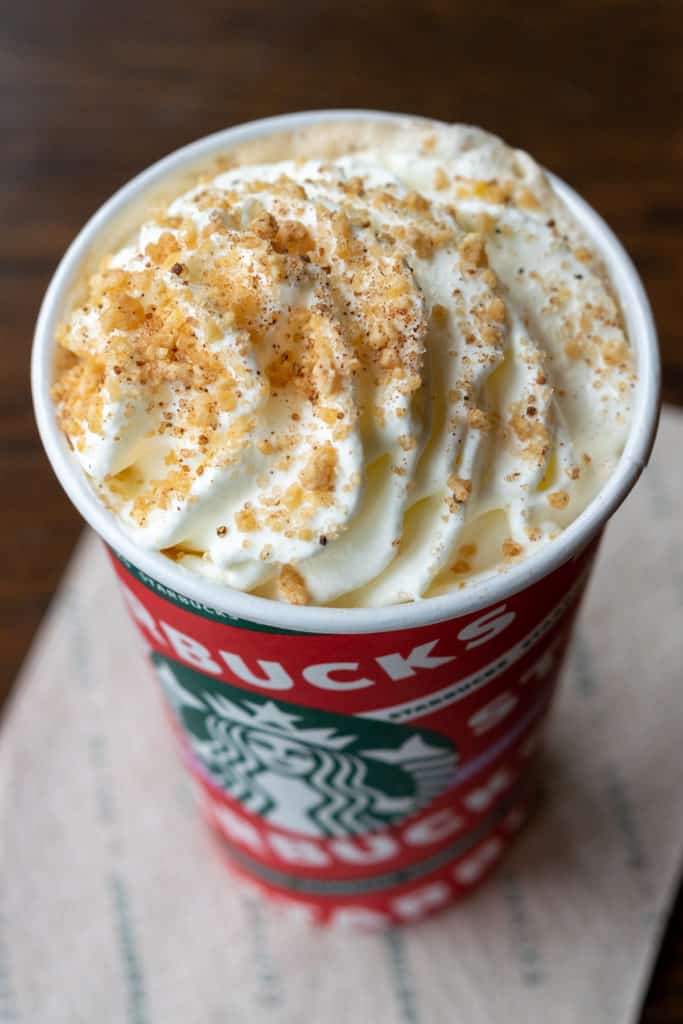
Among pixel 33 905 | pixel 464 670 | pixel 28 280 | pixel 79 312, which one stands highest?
pixel 79 312

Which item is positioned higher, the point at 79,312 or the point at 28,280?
the point at 79,312

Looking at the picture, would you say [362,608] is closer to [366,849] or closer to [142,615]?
[142,615]

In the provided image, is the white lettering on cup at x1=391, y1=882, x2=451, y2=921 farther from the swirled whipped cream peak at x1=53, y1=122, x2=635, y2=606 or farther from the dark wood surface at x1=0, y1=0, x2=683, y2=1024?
the dark wood surface at x1=0, y1=0, x2=683, y2=1024

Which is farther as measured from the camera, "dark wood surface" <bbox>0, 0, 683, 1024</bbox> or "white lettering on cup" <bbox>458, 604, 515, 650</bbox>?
"dark wood surface" <bbox>0, 0, 683, 1024</bbox>

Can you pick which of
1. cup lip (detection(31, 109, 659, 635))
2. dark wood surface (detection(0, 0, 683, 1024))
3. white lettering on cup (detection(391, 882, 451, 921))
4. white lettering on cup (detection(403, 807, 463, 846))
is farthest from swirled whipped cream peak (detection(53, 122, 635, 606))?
dark wood surface (detection(0, 0, 683, 1024))

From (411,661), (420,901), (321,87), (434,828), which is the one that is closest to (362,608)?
(411,661)

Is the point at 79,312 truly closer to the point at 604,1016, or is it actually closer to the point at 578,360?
the point at 578,360

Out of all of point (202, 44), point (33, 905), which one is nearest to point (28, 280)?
point (202, 44)
